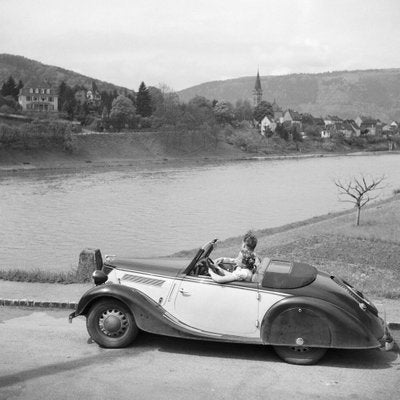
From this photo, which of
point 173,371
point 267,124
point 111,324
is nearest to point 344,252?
point 111,324

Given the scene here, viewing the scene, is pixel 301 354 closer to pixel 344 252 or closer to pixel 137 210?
pixel 344 252

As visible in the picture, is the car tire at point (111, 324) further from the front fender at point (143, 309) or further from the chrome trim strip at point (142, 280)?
the chrome trim strip at point (142, 280)

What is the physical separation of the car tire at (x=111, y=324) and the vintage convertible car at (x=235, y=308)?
0.5 inches

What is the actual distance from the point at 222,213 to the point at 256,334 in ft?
97.3

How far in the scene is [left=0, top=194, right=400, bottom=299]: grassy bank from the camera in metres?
11.8

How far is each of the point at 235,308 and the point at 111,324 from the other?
1.73m

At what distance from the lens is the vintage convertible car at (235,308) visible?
7.33 metres

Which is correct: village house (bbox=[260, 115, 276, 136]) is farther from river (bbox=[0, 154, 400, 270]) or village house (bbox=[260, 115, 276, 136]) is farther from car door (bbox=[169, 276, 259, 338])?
car door (bbox=[169, 276, 259, 338])

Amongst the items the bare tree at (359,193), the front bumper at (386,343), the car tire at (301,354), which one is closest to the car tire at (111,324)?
the car tire at (301,354)

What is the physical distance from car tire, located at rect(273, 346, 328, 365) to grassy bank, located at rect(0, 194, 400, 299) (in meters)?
3.61

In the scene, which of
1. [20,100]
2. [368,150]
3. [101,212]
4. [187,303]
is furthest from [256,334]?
[368,150]

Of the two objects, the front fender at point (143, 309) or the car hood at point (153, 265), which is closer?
the front fender at point (143, 309)

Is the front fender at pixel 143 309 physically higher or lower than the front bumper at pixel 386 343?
higher

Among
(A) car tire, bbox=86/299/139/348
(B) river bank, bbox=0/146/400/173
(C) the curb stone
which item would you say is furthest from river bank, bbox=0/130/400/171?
(A) car tire, bbox=86/299/139/348
